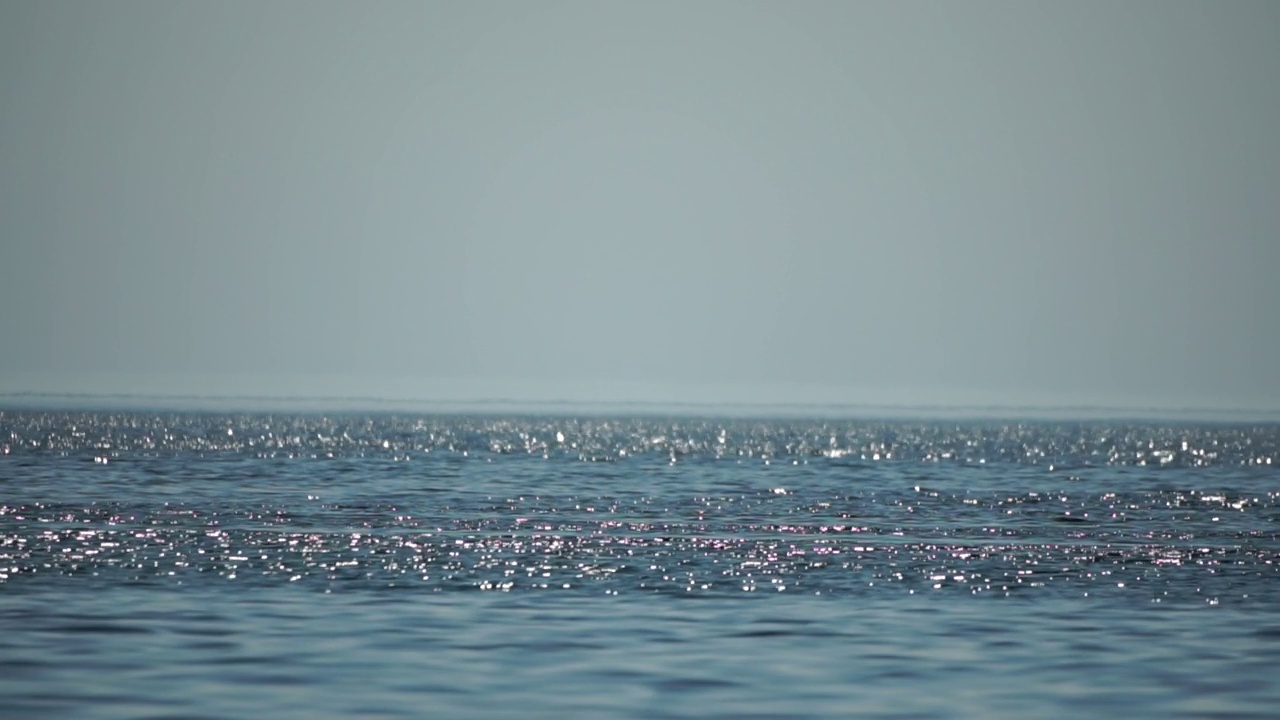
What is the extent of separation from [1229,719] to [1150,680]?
2133 millimetres

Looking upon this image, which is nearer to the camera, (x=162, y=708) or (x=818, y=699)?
(x=162, y=708)

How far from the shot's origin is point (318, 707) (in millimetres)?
18016

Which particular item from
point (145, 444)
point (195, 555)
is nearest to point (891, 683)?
point (195, 555)

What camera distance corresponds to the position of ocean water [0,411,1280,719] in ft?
62.2

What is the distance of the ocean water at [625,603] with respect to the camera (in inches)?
746

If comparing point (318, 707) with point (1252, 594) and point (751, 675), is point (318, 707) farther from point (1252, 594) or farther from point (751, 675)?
point (1252, 594)

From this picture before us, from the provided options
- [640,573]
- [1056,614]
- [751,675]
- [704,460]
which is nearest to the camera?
[751,675]

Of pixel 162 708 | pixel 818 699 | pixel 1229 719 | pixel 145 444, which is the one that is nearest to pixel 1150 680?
pixel 1229 719

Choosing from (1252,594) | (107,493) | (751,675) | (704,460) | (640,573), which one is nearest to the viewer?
(751,675)

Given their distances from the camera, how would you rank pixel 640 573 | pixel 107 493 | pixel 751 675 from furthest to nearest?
pixel 107 493
pixel 640 573
pixel 751 675

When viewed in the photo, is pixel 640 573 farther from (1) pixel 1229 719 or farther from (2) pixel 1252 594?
(1) pixel 1229 719

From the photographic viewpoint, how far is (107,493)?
47188 millimetres

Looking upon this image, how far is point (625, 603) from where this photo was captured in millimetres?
25609

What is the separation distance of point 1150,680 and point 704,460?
62895 mm
